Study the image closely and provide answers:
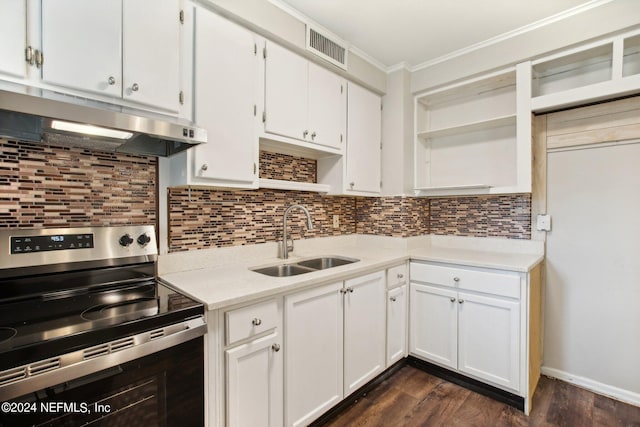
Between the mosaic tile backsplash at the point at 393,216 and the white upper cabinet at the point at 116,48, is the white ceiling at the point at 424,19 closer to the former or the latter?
the white upper cabinet at the point at 116,48

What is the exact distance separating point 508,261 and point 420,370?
3.45 ft

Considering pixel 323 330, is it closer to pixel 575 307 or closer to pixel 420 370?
pixel 420 370

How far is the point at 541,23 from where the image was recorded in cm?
203

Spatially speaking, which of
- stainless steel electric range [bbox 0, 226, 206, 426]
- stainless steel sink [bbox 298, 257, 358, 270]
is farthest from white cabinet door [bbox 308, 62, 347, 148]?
stainless steel electric range [bbox 0, 226, 206, 426]

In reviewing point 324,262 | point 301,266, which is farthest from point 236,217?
point 324,262

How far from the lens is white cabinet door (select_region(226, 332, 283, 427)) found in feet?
4.24

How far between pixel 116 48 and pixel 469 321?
2.47 meters

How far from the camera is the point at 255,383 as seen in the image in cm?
137

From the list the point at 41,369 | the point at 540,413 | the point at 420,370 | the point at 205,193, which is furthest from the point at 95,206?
the point at 540,413

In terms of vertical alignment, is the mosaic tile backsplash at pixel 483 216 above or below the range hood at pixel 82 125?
below

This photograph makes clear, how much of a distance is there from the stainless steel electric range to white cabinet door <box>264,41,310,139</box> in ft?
3.17

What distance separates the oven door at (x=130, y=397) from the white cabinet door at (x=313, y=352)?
0.48 meters

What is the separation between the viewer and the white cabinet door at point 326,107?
2115 mm

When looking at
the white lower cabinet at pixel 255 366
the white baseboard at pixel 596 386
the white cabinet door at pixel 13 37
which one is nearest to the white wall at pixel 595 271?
the white baseboard at pixel 596 386
